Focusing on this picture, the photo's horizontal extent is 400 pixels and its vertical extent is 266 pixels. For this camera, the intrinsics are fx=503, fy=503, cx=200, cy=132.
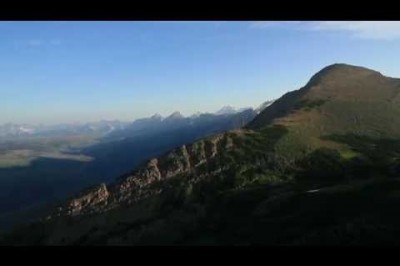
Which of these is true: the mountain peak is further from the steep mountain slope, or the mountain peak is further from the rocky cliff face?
the rocky cliff face

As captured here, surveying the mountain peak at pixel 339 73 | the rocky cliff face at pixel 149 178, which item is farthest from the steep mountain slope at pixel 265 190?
the mountain peak at pixel 339 73

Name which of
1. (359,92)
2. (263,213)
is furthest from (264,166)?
(359,92)

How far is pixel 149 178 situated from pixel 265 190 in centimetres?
2751

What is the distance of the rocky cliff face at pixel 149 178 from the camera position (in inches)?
3671

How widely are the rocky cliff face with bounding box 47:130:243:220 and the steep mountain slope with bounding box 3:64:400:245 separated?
0.69ft

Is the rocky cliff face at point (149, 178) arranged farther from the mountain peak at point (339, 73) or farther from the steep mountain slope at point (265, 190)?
the mountain peak at point (339, 73)

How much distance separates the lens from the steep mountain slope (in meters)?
65.2

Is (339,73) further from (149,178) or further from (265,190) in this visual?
(265,190)

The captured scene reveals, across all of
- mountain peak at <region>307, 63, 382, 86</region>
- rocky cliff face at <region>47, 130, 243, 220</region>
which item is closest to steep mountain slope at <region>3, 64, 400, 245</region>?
rocky cliff face at <region>47, 130, 243, 220</region>

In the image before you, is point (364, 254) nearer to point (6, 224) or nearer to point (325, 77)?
point (6, 224)

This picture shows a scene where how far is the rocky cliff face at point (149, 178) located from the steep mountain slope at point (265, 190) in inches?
8.3

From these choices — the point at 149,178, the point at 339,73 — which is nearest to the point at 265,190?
the point at 149,178

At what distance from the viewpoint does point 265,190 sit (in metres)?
82.3
